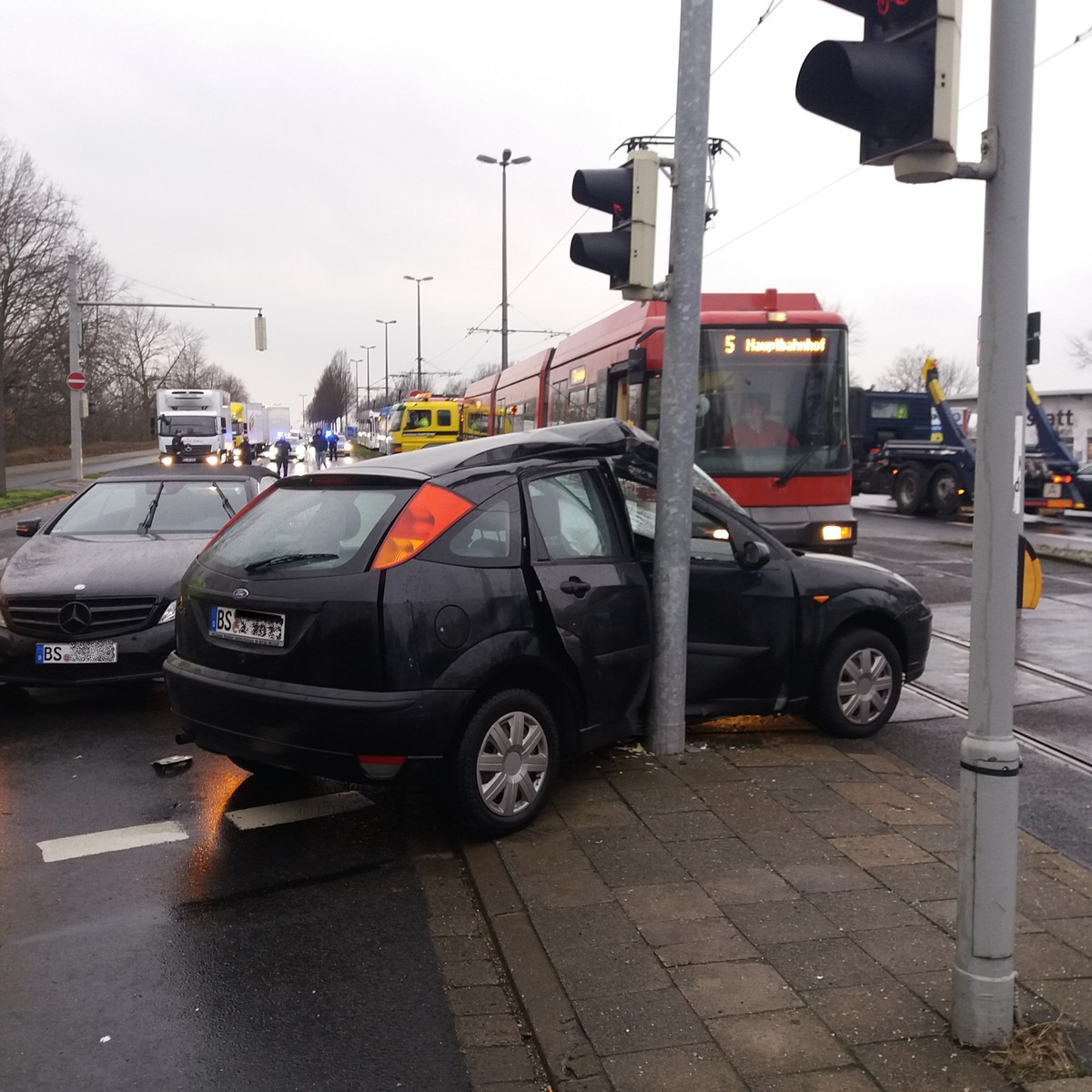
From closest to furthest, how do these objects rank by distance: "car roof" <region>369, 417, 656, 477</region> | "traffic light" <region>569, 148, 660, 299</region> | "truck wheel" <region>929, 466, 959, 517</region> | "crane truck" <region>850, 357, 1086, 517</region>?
"car roof" <region>369, 417, 656, 477</region> → "traffic light" <region>569, 148, 660, 299</region> → "crane truck" <region>850, 357, 1086, 517</region> → "truck wheel" <region>929, 466, 959, 517</region>

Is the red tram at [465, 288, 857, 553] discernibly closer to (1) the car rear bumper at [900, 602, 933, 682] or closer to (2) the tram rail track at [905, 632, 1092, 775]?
(2) the tram rail track at [905, 632, 1092, 775]

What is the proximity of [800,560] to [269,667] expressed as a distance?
319 centimetres

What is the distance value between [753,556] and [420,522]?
2162mm

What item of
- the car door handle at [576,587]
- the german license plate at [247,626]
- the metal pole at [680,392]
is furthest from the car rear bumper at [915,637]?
the german license plate at [247,626]

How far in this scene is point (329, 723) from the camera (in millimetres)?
4766

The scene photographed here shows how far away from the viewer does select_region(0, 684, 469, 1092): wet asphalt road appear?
11.2 ft

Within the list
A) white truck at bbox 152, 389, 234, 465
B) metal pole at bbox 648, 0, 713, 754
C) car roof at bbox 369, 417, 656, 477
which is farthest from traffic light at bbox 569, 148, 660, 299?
white truck at bbox 152, 389, 234, 465

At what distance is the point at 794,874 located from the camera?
15.3 feet

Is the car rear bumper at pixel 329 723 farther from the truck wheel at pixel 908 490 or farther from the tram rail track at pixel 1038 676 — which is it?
the truck wheel at pixel 908 490

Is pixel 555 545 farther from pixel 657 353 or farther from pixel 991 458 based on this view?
pixel 657 353

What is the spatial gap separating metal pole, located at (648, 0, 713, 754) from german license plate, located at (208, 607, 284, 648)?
2.09 m

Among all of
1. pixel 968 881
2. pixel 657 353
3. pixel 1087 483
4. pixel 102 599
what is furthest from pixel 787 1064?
pixel 1087 483

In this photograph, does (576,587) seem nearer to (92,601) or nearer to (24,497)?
(92,601)

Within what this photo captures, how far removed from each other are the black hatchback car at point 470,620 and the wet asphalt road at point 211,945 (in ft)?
1.47
